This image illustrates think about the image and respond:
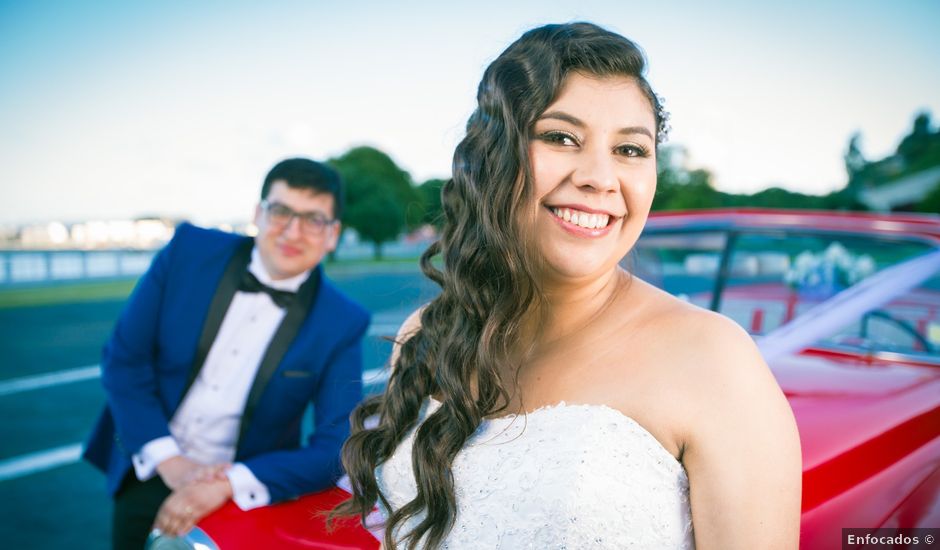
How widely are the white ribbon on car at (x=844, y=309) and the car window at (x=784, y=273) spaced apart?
49 centimetres

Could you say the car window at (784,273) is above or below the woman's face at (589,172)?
below

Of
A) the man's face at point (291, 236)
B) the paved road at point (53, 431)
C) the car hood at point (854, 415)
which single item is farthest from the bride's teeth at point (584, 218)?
the man's face at point (291, 236)

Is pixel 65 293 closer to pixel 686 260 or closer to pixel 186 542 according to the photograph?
pixel 686 260

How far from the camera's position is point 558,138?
5.01ft

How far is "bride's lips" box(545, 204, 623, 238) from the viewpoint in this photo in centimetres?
150

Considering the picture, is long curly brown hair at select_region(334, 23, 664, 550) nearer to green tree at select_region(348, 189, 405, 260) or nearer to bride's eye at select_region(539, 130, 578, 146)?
bride's eye at select_region(539, 130, 578, 146)

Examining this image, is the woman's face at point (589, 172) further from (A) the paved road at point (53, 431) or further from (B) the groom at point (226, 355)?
A: (B) the groom at point (226, 355)

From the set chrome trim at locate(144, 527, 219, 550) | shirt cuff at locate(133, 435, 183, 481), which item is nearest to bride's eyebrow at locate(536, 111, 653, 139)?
chrome trim at locate(144, 527, 219, 550)

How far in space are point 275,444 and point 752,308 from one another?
7.32ft

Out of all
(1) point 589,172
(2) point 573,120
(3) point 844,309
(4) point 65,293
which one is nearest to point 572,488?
(1) point 589,172

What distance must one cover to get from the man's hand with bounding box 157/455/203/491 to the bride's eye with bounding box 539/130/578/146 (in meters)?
1.85

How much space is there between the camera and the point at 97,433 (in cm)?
296

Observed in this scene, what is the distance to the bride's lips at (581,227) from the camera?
1.50m

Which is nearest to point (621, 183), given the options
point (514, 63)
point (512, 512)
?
point (514, 63)
